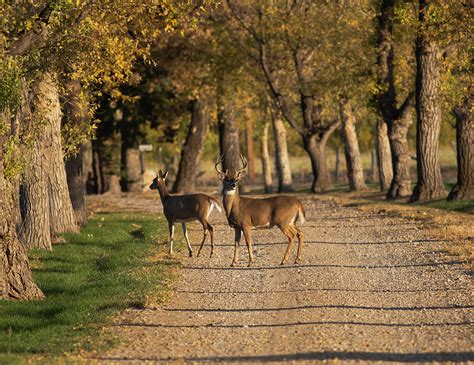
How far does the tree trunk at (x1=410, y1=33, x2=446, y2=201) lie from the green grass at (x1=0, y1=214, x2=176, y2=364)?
440 inches

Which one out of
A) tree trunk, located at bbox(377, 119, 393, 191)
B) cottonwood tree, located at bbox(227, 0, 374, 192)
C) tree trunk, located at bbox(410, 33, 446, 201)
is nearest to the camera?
tree trunk, located at bbox(410, 33, 446, 201)

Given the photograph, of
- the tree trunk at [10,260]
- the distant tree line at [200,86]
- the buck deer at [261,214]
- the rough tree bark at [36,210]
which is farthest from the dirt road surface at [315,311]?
the rough tree bark at [36,210]

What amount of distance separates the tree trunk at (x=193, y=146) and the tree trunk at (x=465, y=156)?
16463 mm

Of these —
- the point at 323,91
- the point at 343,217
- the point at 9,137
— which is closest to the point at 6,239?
the point at 9,137

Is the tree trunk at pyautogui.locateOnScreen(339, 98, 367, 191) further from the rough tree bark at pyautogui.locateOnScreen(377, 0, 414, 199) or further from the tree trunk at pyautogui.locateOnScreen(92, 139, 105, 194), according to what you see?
the tree trunk at pyautogui.locateOnScreen(92, 139, 105, 194)

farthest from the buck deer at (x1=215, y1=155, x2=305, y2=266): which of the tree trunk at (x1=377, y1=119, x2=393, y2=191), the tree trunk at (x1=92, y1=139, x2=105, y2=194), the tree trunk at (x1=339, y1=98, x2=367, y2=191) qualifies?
the tree trunk at (x1=92, y1=139, x2=105, y2=194)

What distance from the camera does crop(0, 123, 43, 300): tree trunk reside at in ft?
55.7

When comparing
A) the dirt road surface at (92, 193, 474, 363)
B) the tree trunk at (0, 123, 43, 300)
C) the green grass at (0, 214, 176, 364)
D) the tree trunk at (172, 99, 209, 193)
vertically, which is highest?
the tree trunk at (172, 99, 209, 193)

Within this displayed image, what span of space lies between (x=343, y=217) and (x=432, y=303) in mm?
16495

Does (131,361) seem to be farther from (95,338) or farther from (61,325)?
(61,325)

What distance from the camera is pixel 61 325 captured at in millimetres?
14906

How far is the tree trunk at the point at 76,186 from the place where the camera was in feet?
104

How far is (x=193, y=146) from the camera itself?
160ft

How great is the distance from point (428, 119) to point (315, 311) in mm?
22082
